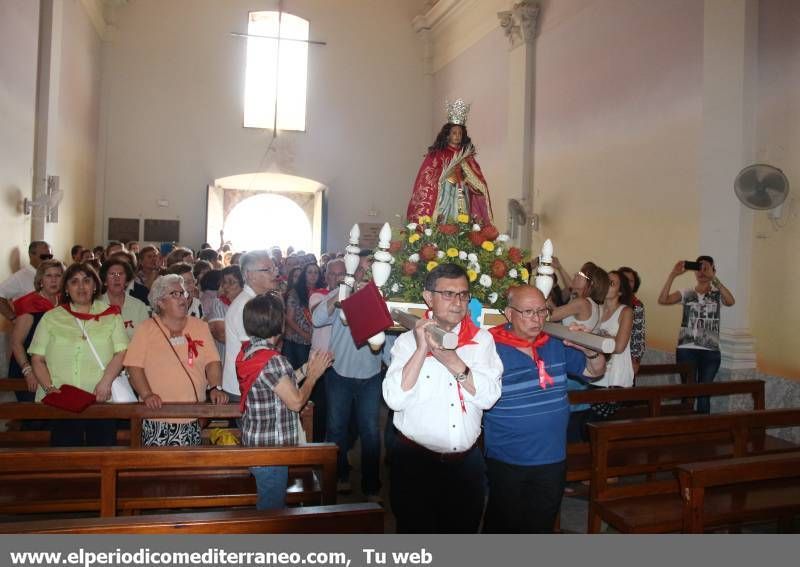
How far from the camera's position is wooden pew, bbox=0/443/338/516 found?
3115mm

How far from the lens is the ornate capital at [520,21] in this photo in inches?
456

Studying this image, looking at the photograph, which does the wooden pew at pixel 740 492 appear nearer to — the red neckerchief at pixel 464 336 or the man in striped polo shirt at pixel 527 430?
the man in striped polo shirt at pixel 527 430

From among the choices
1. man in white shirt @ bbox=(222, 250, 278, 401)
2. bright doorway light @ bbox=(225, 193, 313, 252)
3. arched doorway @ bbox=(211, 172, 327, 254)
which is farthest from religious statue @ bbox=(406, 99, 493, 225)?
bright doorway light @ bbox=(225, 193, 313, 252)

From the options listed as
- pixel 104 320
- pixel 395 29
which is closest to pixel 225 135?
pixel 395 29

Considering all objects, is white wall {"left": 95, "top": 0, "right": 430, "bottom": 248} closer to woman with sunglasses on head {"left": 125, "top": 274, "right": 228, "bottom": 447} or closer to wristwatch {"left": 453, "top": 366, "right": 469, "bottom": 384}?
woman with sunglasses on head {"left": 125, "top": 274, "right": 228, "bottom": 447}

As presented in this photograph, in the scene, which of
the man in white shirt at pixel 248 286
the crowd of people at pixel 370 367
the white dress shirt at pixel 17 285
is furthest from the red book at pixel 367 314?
the white dress shirt at pixel 17 285

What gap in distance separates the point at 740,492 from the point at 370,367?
244 centimetres

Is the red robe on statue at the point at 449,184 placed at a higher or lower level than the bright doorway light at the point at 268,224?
lower

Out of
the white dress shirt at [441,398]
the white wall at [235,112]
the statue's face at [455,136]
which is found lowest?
the white dress shirt at [441,398]

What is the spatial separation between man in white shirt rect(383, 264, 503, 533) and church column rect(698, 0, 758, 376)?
16.5 feet

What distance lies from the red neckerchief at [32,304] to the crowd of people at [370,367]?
13mm

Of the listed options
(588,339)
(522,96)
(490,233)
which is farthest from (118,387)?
(522,96)

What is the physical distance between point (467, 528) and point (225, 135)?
14638mm

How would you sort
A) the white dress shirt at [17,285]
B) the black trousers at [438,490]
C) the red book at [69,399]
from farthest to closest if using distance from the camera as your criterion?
the white dress shirt at [17,285] < the red book at [69,399] < the black trousers at [438,490]
